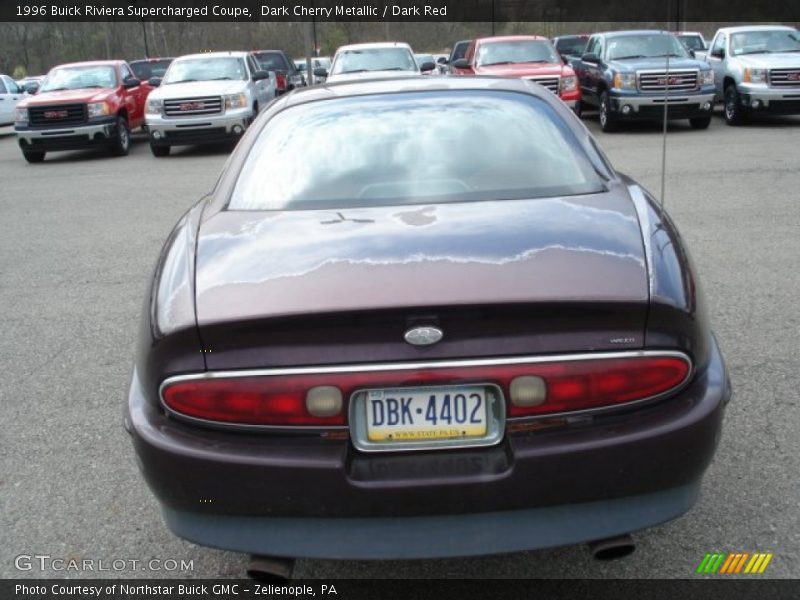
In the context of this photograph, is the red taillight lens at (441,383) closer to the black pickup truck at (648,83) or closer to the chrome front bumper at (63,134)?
the black pickup truck at (648,83)

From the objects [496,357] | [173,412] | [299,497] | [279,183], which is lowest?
[299,497]

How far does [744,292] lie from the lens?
18.7 feet

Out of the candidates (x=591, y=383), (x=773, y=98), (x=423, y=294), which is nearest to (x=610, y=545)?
(x=591, y=383)

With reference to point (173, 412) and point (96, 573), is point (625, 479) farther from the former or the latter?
point (96, 573)

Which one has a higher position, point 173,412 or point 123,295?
point 173,412

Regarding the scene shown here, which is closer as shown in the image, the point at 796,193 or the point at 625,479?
the point at 625,479

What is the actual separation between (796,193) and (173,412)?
28.0 ft

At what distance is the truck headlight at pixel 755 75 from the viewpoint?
15094mm

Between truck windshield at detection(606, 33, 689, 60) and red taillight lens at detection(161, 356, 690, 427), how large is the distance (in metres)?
14.9

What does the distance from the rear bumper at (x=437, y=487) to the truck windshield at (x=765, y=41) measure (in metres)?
15.8

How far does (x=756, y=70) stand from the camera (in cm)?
1516

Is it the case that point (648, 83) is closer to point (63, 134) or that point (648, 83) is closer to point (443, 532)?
point (63, 134)

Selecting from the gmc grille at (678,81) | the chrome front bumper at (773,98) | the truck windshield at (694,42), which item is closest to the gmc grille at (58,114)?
the gmc grille at (678,81)
